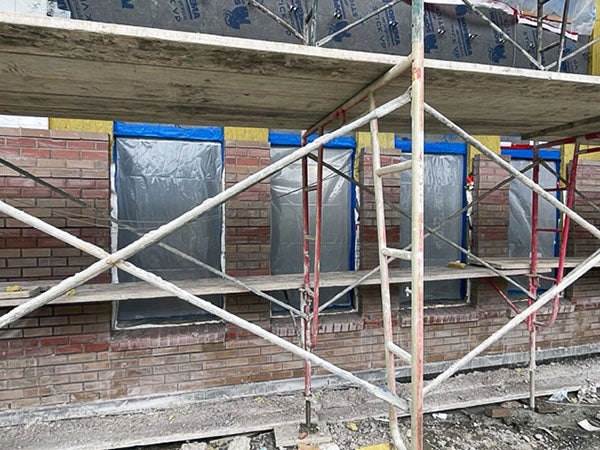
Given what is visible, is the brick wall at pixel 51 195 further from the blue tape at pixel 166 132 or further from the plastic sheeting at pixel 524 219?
the plastic sheeting at pixel 524 219

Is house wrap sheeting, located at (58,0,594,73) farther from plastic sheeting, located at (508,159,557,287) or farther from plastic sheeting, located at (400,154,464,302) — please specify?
plastic sheeting, located at (508,159,557,287)

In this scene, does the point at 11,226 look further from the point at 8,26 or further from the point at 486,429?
the point at 486,429

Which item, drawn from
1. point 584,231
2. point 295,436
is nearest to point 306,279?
point 295,436

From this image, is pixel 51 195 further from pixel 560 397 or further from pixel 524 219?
pixel 560 397

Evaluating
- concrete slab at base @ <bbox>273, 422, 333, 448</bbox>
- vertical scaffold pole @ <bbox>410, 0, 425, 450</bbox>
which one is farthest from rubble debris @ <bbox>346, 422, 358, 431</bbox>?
vertical scaffold pole @ <bbox>410, 0, 425, 450</bbox>

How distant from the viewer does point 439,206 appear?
466 centimetres

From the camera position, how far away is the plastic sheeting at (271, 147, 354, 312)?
416cm

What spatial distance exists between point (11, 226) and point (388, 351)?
3323 mm

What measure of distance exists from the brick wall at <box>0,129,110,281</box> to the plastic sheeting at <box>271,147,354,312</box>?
1.67 m

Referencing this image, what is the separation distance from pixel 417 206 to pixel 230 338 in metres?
2.68

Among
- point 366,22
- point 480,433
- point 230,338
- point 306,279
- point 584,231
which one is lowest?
point 480,433

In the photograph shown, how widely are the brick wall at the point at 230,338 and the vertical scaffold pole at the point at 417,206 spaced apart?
7.00ft

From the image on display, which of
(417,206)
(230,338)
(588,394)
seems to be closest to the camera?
(417,206)

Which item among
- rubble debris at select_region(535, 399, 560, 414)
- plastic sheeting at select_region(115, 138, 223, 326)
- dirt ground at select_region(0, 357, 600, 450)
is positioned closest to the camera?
dirt ground at select_region(0, 357, 600, 450)
